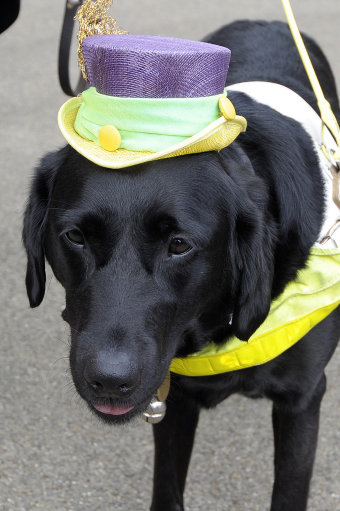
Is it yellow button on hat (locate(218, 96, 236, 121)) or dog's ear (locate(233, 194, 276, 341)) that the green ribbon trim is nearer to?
yellow button on hat (locate(218, 96, 236, 121))

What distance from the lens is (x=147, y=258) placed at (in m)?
1.88

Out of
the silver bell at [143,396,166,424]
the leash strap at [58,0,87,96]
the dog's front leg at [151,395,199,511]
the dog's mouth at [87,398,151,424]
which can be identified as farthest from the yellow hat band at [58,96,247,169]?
the leash strap at [58,0,87,96]

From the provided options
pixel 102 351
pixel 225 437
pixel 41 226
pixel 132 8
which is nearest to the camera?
pixel 102 351

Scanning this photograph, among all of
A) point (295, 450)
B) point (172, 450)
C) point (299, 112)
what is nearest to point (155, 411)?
point (172, 450)

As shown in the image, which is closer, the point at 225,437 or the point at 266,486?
the point at 266,486

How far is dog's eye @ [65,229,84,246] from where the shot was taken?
1.94 m

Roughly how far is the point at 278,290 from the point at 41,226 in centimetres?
62

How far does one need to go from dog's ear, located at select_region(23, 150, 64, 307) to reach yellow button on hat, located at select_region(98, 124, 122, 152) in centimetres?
28

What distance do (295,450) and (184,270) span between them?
0.72 m

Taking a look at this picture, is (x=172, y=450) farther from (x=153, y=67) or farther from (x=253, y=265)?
(x=153, y=67)

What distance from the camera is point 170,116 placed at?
1.88 metres

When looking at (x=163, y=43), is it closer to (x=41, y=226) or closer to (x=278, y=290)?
(x=41, y=226)

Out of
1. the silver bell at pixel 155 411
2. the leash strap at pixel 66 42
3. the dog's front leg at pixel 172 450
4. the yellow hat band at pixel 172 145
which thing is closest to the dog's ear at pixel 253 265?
the yellow hat band at pixel 172 145

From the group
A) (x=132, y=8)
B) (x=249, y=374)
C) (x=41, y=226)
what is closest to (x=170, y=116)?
(x=41, y=226)
